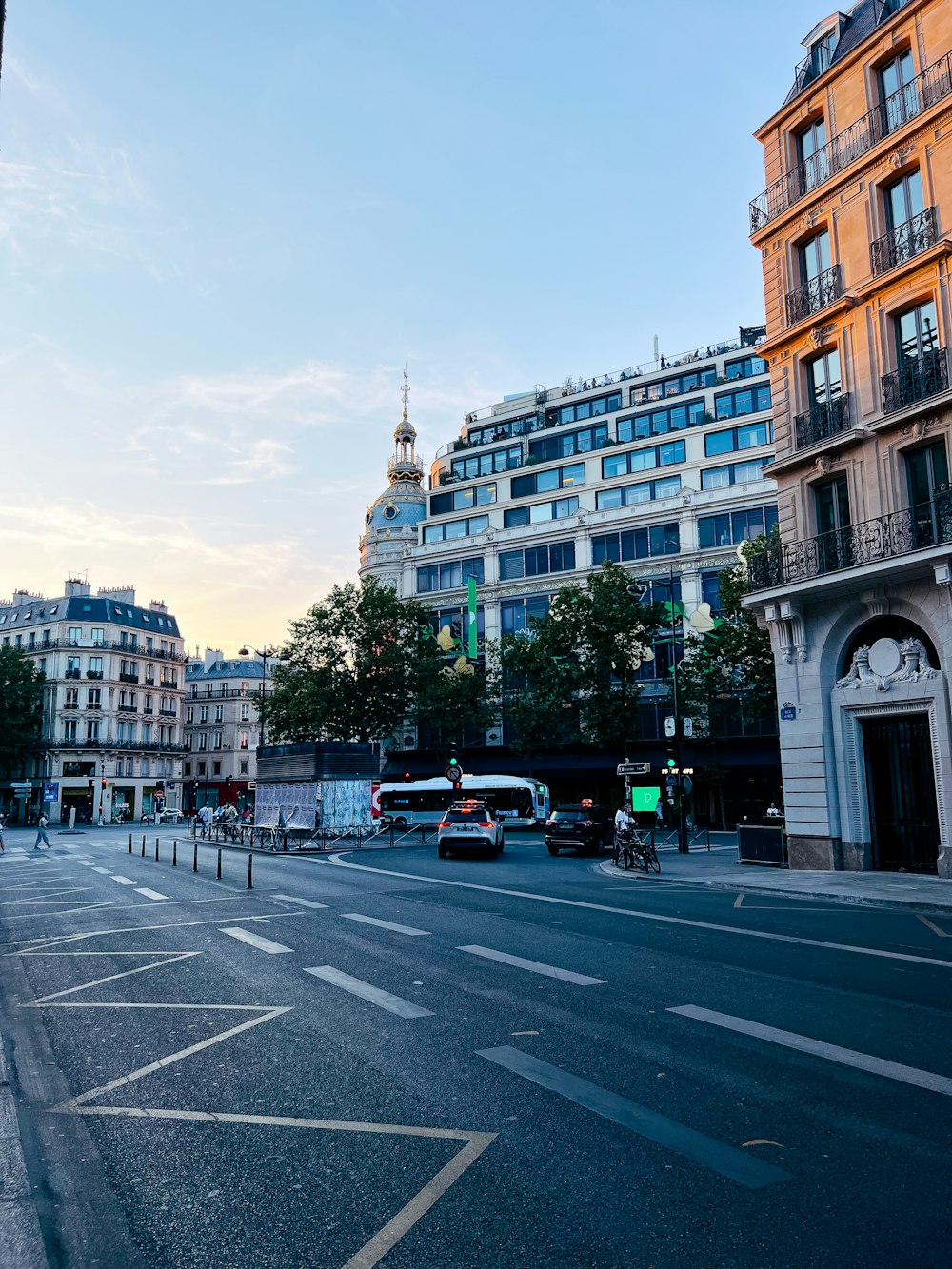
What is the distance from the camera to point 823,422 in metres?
23.4

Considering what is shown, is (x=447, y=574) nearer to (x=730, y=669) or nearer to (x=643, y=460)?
(x=643, y=460)

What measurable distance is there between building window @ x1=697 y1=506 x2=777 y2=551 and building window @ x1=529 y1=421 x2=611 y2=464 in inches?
451

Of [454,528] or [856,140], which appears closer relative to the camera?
[856,140]

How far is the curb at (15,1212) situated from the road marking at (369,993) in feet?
11.7

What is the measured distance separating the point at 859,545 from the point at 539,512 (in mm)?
41369

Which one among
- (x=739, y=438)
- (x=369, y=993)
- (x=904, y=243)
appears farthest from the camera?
(x=739, y=438)

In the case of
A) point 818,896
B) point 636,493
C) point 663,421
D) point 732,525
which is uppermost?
point 663,421

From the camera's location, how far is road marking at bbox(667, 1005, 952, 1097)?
648 centimetres

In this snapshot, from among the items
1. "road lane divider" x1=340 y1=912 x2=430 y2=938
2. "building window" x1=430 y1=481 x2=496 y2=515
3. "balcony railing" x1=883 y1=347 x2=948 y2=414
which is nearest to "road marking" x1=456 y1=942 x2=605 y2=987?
"road lane divider" x1=340 y1=912 x2=430 y2=938

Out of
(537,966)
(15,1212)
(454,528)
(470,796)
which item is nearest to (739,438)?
(454,528)

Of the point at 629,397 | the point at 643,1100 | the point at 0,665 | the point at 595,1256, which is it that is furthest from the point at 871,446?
the point at 0,665

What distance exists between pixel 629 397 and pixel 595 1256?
63.7m

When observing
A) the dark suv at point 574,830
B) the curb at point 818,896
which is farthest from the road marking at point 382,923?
the dark suv at point 574,830

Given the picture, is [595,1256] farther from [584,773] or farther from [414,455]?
[414,455]
